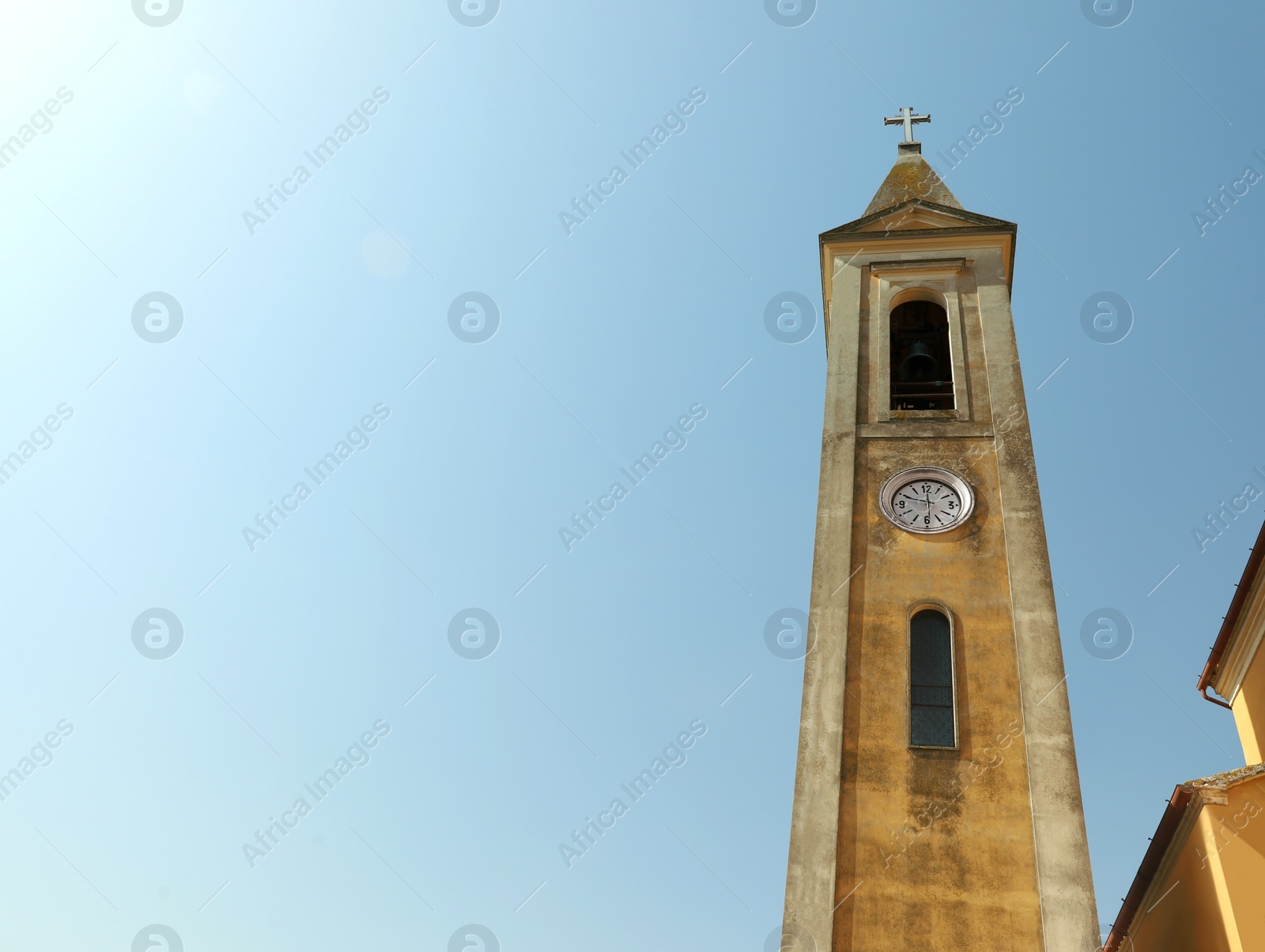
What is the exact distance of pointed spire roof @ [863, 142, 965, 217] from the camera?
2098 centimetres

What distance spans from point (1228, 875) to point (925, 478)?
694 cm

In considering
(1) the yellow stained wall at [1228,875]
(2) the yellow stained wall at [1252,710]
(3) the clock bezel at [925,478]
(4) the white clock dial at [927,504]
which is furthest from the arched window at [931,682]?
(2) the yellow stained wall at [1252,710]

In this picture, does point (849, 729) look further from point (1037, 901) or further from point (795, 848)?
point (1037, 901)

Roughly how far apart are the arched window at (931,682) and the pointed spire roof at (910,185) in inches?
344

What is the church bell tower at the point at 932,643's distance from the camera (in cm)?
1260

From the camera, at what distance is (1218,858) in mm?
11062

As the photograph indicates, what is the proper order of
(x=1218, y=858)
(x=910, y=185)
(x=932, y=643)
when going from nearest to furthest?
(x=1218, y=858), (x=932, y=643), (x=910, y=185)

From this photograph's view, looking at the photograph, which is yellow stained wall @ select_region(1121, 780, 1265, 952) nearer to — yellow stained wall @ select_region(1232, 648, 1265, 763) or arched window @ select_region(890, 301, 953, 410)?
yellow stained wall @ select_region(1232, 648, 1265, 763)

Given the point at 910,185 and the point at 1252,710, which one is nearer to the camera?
the point at 1252,710

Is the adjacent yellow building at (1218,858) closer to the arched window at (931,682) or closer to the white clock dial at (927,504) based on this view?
the arched window at (931,682)

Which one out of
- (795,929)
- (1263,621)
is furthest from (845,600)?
(1263,621)

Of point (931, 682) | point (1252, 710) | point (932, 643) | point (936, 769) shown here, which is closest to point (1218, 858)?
point (936, 769)

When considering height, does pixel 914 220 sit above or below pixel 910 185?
below

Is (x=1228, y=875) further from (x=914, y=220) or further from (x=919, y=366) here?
(x=914, y=220)
